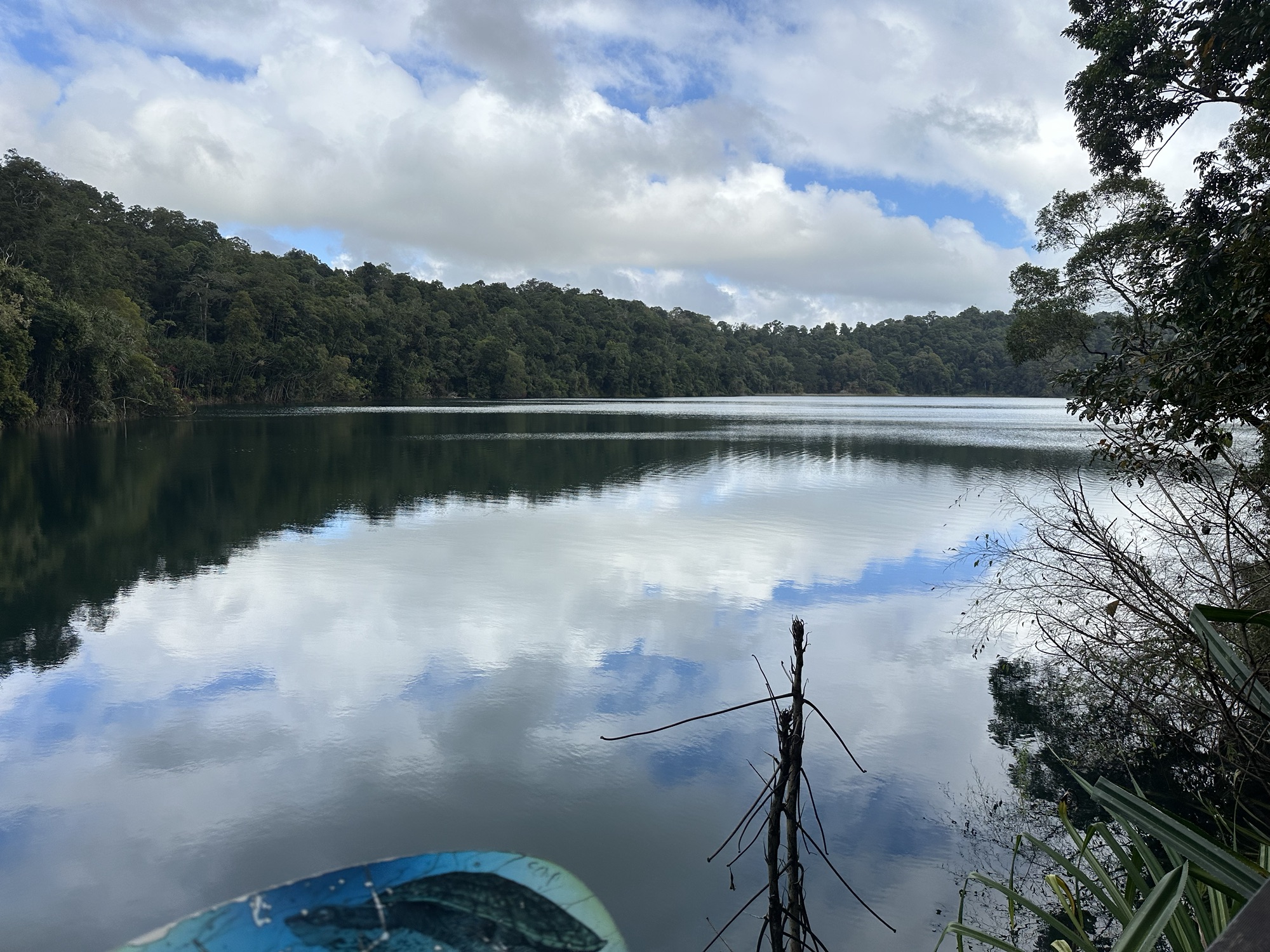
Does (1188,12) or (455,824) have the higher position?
(1188,12)

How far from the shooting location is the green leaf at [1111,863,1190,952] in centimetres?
157

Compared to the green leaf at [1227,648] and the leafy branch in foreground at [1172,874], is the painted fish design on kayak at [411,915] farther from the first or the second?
the green leaf at [1227,648]

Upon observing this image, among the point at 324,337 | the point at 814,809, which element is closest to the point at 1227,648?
the point at 814,809

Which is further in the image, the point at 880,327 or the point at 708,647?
the point at 880,327

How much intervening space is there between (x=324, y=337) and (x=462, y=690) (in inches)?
2616

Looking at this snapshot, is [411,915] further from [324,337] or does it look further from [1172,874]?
[324,337]

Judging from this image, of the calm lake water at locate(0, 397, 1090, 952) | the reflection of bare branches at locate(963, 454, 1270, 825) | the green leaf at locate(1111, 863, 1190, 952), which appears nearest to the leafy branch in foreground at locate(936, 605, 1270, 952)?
the green leaf at locate(1111, 863, 1190, 952)

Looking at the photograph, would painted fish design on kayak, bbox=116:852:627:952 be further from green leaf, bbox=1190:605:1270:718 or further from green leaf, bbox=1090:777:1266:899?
green leaf, bbox=1190:605:1270:718

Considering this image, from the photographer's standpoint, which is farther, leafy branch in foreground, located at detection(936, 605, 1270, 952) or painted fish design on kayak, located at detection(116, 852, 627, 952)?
painted fish design on kayak, located at detection(116, 852, 627, 952)

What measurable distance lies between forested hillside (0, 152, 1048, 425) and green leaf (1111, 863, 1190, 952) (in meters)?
37.3

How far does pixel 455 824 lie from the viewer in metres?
5.53

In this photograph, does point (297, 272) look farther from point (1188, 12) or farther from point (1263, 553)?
point (1263, 553)

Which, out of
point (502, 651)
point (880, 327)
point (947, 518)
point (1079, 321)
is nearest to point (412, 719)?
point (502, 651)

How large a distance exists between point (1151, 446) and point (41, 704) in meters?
8.52
